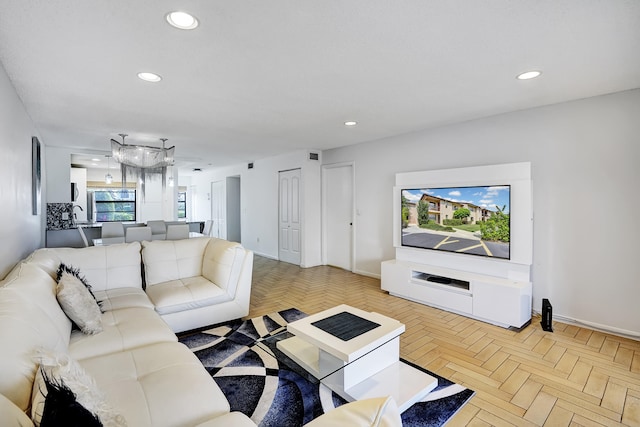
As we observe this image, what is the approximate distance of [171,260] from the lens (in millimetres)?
3211

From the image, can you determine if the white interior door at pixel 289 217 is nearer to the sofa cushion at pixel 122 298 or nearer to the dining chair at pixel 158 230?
the dining chair at pixel 158 230

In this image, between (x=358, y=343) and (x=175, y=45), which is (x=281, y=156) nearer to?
(x=175, y=45)

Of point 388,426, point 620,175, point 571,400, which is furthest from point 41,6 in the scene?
point 620,175

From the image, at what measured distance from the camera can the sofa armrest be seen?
0.62m

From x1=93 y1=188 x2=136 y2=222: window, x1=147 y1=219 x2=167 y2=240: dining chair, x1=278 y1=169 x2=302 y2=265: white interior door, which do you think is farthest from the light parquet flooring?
x1=93 y1=188 x2=136 y2=222: window

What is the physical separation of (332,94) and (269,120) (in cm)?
112

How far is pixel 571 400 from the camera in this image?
6.27 ft

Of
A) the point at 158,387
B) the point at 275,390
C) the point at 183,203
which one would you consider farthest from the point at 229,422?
the point at 183,203

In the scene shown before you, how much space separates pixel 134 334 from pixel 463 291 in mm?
3084

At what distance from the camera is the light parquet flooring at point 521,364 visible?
1.80 m

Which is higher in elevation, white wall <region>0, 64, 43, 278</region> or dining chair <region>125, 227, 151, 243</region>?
white wall <region>0, 64, 43, 278</region>

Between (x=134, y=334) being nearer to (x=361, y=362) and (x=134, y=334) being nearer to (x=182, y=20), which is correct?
(x=361, y=362)

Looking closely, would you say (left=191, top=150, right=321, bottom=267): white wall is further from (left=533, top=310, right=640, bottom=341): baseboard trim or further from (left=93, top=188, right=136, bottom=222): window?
(left=533, top=310, right=640, bottom=341): baseboard trim

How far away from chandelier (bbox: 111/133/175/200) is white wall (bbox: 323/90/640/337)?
4.28 meters
